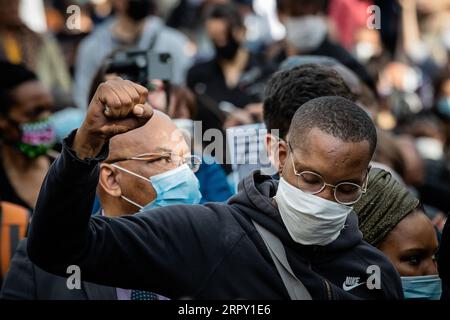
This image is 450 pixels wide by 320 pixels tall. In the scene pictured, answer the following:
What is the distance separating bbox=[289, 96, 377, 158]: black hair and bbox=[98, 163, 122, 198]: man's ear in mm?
970

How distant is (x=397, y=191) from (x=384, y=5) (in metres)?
10.5

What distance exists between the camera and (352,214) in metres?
3.62

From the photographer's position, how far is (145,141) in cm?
408

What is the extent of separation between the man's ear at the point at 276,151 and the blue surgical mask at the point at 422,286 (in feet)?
2.30

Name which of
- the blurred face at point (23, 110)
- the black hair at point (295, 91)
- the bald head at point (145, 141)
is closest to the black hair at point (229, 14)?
the blurred face at point (23, 110)

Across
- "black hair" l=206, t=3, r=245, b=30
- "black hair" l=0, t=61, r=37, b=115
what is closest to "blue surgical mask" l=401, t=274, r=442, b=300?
"black hair" l=0, t=61, r=37, b=115

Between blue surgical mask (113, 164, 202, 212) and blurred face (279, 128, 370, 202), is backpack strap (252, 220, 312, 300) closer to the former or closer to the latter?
blurred face (279, 128, 370, 202)

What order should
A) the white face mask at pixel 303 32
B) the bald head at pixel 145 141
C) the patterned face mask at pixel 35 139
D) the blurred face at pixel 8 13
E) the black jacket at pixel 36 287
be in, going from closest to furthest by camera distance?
the black jacket at pixel 36 287 → the bald head at pixel 145 141 → the patterned face mask at pixel 35 139 → the white face mask at pixel 303 32 → the blurred face at pixel 8 13

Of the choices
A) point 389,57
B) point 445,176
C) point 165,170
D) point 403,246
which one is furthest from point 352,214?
point 389,57

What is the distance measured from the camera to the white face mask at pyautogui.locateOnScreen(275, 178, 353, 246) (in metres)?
3.28

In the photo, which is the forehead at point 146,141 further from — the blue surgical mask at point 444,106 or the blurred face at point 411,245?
the blue surgical mask at point 444,106

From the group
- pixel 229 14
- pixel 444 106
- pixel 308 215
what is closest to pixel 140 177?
pixel 308 215

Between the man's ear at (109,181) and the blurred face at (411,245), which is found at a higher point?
the man's ear at (109,181)

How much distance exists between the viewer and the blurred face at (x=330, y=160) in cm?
331
